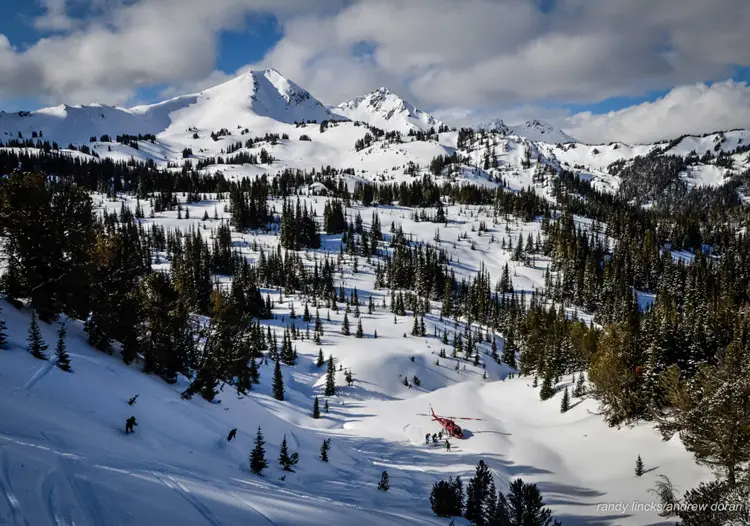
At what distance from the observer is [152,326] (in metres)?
28.9

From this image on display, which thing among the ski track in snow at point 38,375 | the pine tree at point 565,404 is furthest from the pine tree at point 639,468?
the ski track in snow at point 38,375

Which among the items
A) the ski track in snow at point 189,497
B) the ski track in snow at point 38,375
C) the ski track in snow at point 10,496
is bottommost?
the ski track in snow at point 189,497

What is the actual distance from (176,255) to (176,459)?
131531 mm

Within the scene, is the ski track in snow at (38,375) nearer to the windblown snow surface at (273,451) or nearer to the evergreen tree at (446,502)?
the windblown snow surface at (273,451)

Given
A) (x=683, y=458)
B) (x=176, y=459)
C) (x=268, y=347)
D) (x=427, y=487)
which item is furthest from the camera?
(x=268, y=347)

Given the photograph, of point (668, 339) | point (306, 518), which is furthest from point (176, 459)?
point (668, 339)

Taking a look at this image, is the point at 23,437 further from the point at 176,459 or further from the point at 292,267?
the point at 292,267

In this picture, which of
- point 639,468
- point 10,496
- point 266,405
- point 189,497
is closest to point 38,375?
point 10,496

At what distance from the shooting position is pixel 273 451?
2264 centimetres

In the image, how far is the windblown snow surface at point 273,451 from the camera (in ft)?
34.7

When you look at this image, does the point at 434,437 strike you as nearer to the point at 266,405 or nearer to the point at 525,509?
the point at 266,405

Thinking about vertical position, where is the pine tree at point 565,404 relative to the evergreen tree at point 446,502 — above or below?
below

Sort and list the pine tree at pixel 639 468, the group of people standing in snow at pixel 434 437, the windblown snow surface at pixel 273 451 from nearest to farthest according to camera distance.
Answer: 1. the windblown snow surface at pixel 273 451
2. the pine tree at pixel 639 468
3. the group of people standing in snow at pixel 434 437

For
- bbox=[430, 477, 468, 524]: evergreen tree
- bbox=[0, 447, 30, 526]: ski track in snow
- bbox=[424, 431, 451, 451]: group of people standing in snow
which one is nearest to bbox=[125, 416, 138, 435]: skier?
bbox=[0, 447, 30, 526]: ski track in snow
